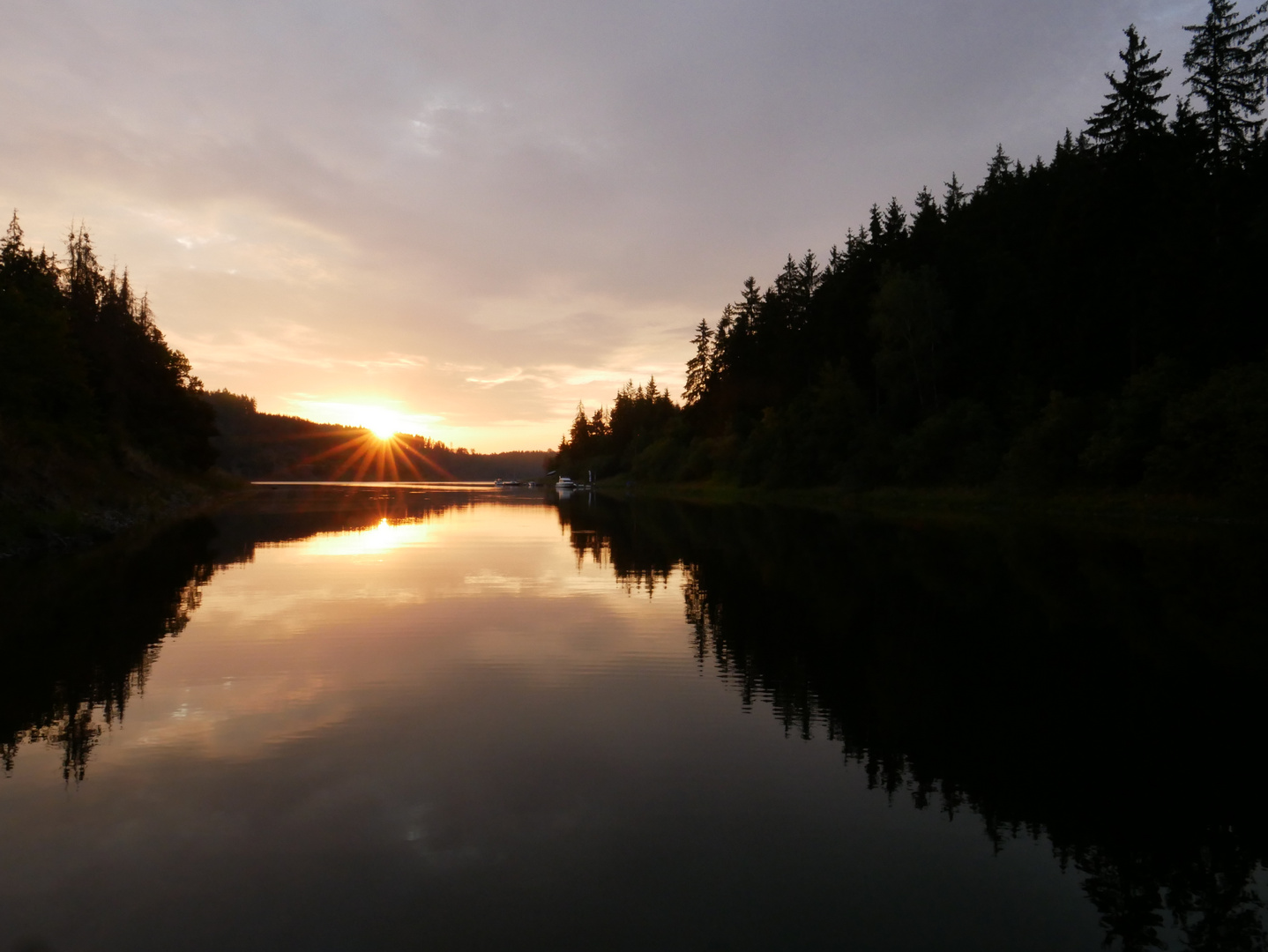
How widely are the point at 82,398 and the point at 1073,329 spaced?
54409mm

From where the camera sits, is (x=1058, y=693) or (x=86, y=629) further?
(x=86, y=629)

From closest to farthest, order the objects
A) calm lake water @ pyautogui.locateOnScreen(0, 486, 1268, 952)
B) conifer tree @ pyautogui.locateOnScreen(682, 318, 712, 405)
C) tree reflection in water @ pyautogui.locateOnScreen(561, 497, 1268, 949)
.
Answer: calm lake water @ pyautogui.locateOnScreen(0, 486, 1268, 952) → tree reflection in water @ pyautogui.locateOnScreen(561, 497, 1268, 949) → conifer tree @ pyautogui.locateOnScreen(682, 318, 712, 405)

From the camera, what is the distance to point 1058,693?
10188 millimetres

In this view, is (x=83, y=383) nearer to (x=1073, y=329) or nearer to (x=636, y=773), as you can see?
(x=636, y=773)

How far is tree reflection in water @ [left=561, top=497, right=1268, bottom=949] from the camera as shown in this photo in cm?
623

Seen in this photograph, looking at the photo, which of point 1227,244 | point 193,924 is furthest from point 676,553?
point 1227,244

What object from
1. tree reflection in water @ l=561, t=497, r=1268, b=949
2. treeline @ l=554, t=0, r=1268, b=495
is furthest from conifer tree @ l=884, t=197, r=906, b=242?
tree reflection in water @ l=561, t=497, r=1268, b=949

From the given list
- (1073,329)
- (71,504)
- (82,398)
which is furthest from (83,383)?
(1073,329)

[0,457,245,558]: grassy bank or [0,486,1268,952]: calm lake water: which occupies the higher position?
[0,457,245,558]: grassy bank

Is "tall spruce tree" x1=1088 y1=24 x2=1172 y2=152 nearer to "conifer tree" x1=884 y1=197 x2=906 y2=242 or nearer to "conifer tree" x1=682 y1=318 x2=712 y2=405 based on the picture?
"conifer tree" x1=884 y1=197 x2=906 y2=242

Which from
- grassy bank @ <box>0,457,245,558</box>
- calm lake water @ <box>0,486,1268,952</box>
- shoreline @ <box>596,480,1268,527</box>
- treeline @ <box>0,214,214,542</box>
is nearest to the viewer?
calm lake water @ <box>0,486,1268,952</box>

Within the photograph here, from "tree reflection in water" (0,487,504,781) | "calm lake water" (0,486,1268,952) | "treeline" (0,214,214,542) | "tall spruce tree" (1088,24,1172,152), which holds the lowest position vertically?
"calm lake water" (0,486,1268,952)

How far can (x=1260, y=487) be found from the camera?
34.2 meters

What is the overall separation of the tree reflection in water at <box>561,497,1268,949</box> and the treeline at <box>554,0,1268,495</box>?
20.5 meters
